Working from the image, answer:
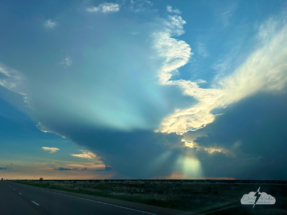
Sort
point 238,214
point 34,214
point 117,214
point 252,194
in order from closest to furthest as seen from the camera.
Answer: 1. point 34,214
2. point 117,214
3. point 238,214
4. point 252,194

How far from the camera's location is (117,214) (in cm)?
1295

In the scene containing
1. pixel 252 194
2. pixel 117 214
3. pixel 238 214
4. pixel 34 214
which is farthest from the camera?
pixel 252 194

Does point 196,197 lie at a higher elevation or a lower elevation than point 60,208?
higher

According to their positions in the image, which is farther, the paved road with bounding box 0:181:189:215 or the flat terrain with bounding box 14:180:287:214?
the flat terrain with bounding box 14:180:287:214

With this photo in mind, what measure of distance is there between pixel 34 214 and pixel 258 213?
1467 centimetres

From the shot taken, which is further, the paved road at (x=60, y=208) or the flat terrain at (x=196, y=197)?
the flat terrain at (x=196, y=197)

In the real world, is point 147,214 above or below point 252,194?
below

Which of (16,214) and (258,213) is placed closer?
(16,214)

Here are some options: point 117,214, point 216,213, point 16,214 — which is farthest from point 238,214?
point 16,214

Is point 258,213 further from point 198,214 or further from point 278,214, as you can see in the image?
point 198,214

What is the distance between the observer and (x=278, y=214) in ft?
45.5

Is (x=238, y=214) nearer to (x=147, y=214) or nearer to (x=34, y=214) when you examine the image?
(x=147, y=214)

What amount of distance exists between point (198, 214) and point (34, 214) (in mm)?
10222

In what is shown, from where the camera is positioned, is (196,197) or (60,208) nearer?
(60,208)
